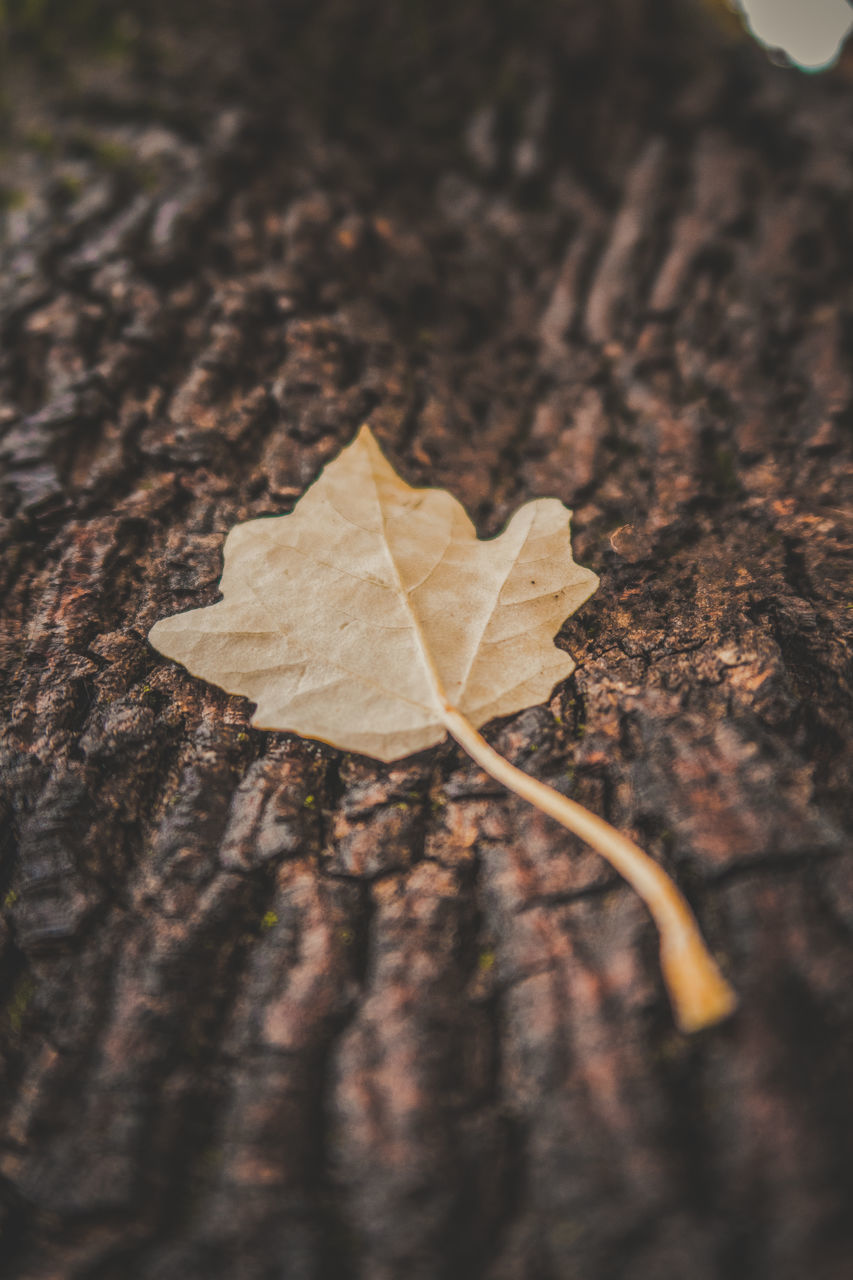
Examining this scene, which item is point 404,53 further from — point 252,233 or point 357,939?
point 357,939

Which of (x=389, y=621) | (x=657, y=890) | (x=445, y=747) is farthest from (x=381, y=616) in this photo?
(x=657, y=890)

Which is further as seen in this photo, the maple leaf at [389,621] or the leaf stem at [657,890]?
the maple leaf at [389,621]

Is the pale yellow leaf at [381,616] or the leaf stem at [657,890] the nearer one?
the leaf stem at [657,890]

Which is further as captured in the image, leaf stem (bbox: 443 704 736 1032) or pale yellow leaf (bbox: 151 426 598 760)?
pale yellow leaf (bbox: 151 426 598 760)

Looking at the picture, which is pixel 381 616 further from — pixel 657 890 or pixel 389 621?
pixel 657 890
